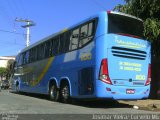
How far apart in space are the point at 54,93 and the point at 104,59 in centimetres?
545

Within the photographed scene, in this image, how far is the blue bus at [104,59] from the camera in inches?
625

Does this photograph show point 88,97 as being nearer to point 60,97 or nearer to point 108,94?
point 108,94

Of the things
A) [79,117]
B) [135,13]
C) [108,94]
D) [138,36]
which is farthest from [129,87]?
[135,13]

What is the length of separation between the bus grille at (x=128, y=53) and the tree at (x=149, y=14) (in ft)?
9.32

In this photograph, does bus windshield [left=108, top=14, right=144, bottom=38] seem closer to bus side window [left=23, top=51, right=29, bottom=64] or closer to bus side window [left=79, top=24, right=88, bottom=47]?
bus side window [left=79, top=24, right=88, bottom=47]

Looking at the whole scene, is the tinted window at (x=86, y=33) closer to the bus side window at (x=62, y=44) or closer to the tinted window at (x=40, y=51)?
the bus side window at (x=62, y=44)

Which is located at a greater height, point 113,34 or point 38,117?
point 113,34

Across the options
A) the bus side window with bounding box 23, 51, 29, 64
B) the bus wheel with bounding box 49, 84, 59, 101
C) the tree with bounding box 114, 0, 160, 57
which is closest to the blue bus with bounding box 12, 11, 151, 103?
the bus wheel with bounding box 49, 84, 59, 101

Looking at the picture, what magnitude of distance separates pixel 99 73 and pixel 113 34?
1705 millimetres

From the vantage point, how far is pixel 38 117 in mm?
12672

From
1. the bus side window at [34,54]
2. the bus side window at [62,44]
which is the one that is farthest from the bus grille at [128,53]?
the bus side window at [34,54]

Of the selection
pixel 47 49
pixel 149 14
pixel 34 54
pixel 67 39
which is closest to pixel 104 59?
pixel 67 39

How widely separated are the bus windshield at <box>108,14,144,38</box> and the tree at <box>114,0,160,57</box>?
2.46m

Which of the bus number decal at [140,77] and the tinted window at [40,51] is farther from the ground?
the tinted window at [40,51]
